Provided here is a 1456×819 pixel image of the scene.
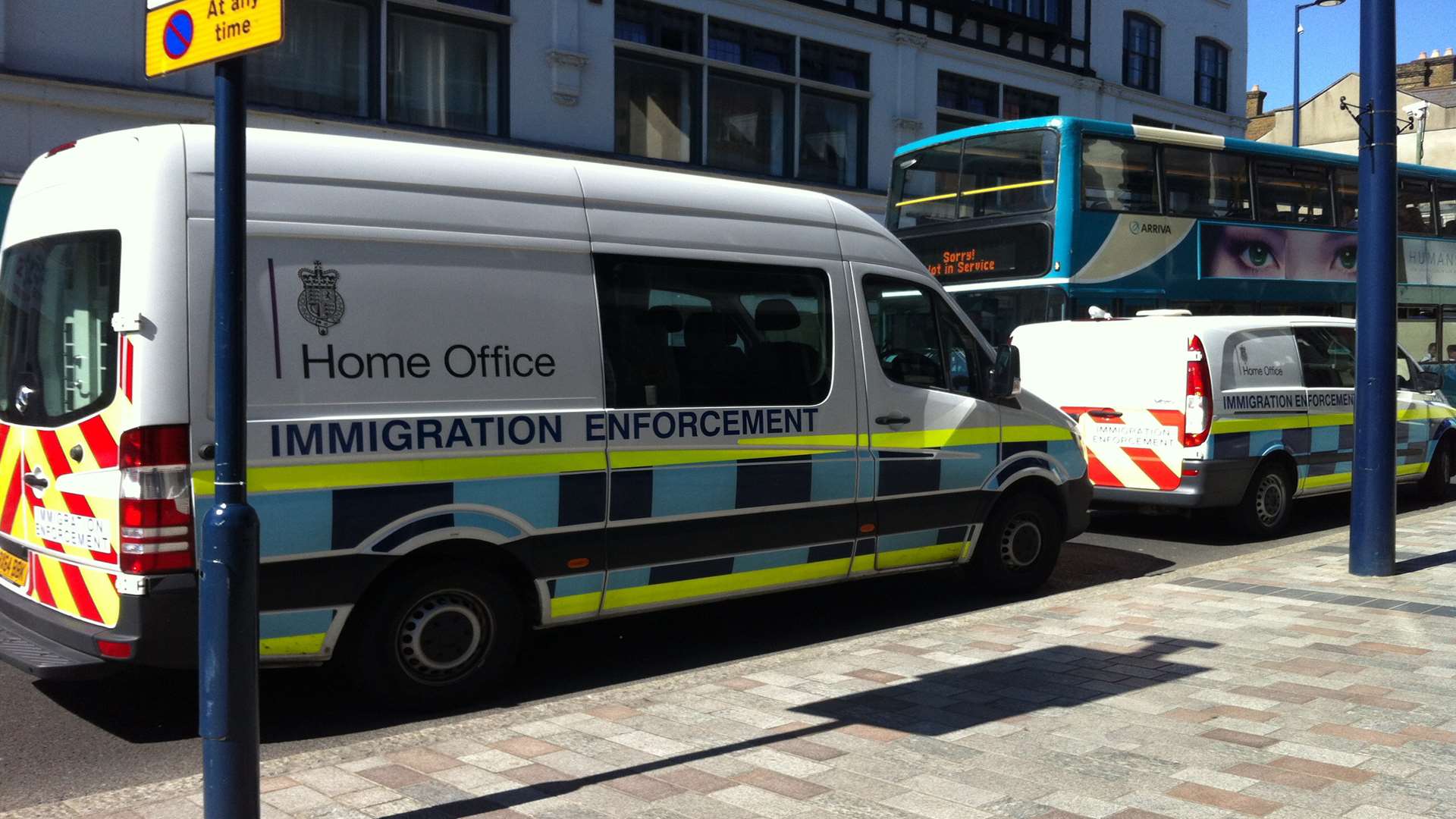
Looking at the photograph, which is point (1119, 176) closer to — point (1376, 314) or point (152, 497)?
point (1376, 314)

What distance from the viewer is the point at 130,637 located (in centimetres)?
488

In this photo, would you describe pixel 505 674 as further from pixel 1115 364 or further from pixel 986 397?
pixel 1115 364

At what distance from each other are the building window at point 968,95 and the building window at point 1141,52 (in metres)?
4.87

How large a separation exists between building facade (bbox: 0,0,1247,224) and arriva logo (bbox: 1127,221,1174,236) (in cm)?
809

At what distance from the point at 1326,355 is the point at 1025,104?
15817mm

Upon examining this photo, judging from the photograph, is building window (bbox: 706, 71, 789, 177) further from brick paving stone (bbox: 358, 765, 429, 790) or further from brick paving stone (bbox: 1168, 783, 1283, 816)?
brick paving stone (bbox: 1168, 783, 1283, 816)

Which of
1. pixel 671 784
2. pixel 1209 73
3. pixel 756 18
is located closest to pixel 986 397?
pixel 671 784

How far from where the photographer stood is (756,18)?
2116 cm

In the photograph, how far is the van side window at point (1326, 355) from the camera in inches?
439

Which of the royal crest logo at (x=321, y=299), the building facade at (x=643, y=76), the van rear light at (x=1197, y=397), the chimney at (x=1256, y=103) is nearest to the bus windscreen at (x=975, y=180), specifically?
the van rear light at (x=1197, y=397)

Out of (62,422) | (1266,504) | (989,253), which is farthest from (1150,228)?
(62,422)

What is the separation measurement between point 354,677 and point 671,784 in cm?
168

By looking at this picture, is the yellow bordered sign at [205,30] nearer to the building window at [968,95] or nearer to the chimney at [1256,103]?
the building window at [968,95]

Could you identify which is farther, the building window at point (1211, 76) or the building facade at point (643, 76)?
the building window at point (1211, 76)
